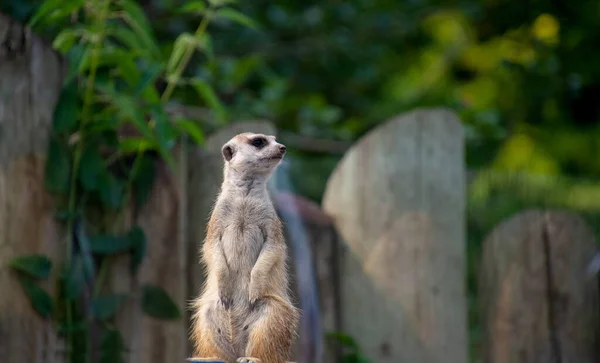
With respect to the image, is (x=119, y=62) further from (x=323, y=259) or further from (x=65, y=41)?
(x=323, y=259)

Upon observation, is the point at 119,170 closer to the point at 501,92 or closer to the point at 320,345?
the point at 320,345

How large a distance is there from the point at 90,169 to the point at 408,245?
4.75ft

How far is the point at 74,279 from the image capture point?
149 inches

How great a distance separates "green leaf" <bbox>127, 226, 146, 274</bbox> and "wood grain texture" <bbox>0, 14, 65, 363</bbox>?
0.31 m

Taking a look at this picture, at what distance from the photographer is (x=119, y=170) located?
399 cm

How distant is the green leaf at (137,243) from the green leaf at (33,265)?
35cm

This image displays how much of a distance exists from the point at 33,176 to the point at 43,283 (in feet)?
1.36

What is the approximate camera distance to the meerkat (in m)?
2.17

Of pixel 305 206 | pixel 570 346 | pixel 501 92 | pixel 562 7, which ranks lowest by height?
pixel 570 346

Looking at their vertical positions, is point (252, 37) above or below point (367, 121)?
above

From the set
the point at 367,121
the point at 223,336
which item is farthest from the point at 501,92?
the point at 223,336

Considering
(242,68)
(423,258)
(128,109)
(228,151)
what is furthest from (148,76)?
(242,68)

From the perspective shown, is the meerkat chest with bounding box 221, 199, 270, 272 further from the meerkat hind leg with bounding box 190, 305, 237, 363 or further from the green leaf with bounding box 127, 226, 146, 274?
the green leaf with bounding box 127, 226, 146, 274

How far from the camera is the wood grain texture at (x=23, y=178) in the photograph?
143 inches
